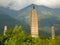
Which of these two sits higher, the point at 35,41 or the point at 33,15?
the point at 33,15

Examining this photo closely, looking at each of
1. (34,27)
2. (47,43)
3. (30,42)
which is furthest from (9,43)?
(34,27)

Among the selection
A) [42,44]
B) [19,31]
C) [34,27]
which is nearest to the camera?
[42,44]

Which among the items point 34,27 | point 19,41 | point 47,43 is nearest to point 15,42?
point 19,41

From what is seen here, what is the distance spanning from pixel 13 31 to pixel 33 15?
174 feet

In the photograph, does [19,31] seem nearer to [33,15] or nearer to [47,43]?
[47,43]

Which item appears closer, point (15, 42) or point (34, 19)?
point (15, 42)

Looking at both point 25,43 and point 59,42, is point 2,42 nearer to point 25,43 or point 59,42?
point 25,43

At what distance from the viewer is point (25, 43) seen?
48406mm

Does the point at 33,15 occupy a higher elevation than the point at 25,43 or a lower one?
higher

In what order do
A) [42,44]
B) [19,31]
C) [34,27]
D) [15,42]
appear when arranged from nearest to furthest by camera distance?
[15,42], [42,44], [19,31], [34,27]

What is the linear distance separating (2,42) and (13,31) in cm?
721

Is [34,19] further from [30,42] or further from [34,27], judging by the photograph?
[30,42]

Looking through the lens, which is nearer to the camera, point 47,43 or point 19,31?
point 47,43

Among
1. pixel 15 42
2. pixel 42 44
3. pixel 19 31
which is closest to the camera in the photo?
pixel 15 42
